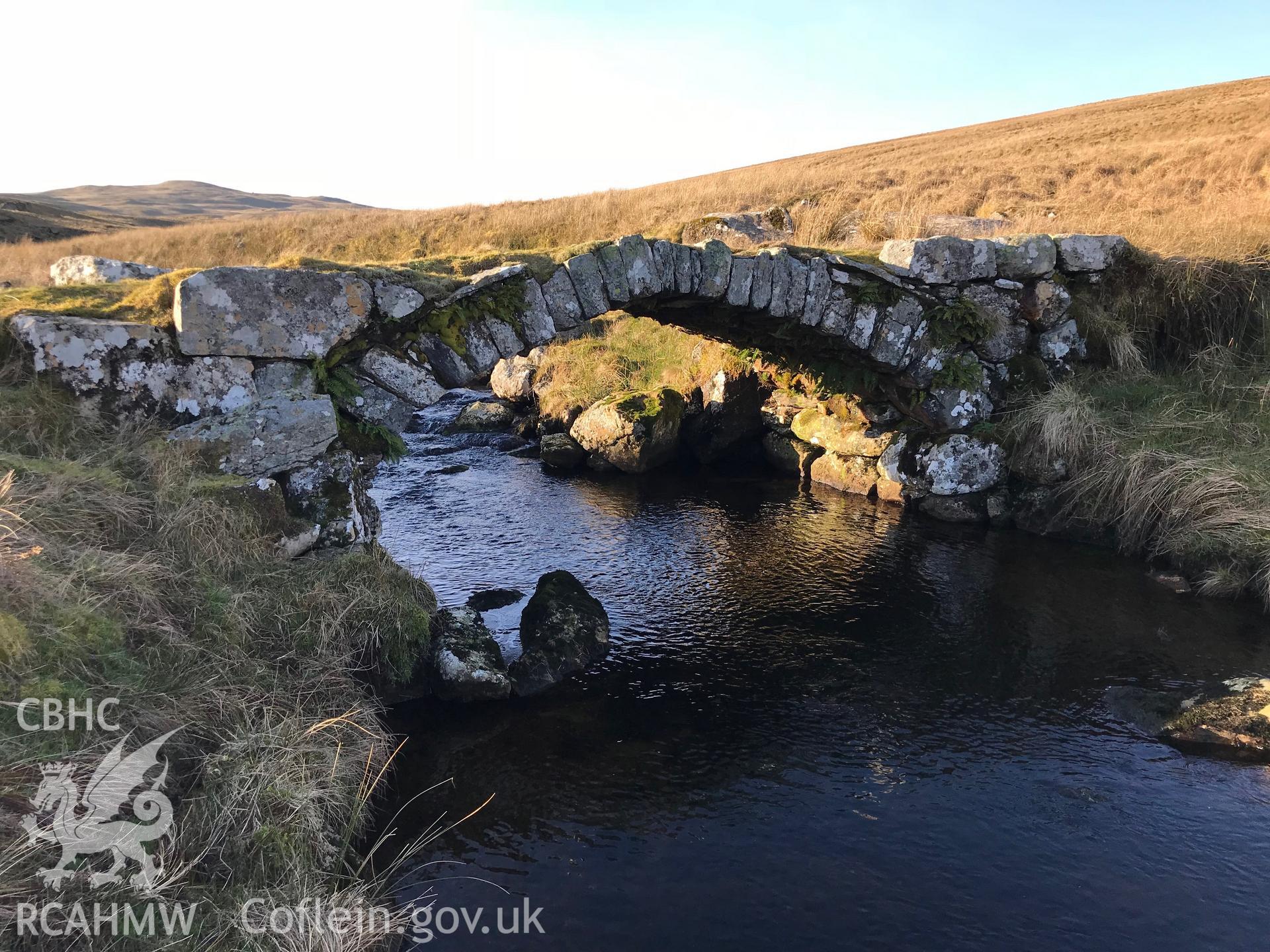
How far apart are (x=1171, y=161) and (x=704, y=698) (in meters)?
19.4

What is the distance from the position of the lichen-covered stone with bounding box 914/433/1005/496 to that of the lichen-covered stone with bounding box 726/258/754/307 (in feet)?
12.0

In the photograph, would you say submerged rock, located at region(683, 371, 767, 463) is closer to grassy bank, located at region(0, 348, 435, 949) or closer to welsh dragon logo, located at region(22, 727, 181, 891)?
grassy bank, located at region(0, 348, 435, 949)

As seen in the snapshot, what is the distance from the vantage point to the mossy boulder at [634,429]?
12.7 m

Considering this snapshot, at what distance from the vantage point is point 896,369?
402 inches

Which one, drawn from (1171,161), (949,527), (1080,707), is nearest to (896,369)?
(949,527)

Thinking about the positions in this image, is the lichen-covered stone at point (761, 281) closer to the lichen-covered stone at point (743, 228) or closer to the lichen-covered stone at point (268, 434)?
the lichen-covered stone at point (743, 228)

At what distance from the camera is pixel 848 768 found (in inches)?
203

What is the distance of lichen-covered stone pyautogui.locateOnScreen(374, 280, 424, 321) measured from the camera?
673cm

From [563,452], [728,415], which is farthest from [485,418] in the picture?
[728,415]

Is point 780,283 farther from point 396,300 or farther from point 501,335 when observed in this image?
point 396,300

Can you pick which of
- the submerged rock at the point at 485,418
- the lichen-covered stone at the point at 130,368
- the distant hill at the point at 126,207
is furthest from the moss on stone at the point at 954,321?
the distant hill at the point at 126,207

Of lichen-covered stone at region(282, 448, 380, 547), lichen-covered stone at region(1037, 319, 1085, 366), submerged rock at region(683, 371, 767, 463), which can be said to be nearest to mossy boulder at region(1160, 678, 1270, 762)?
lichen-covered stone at region(1037, 319, 1085, 366)

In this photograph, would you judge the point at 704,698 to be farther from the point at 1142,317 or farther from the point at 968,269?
the point at 1142,317

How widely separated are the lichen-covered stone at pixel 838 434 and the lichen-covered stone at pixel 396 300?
23.6 feet
